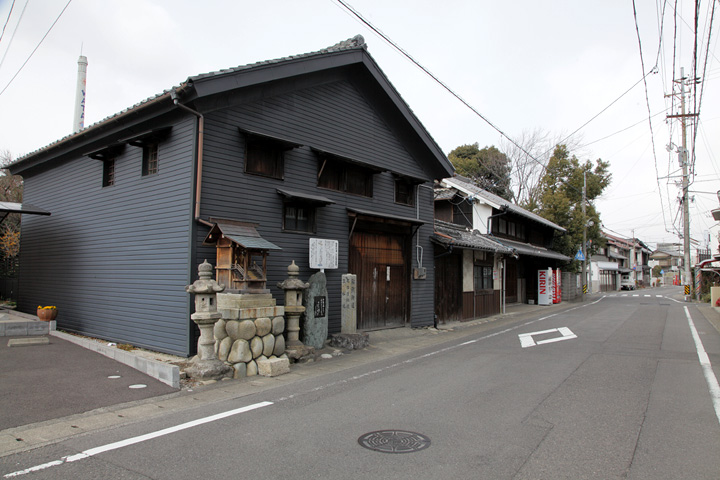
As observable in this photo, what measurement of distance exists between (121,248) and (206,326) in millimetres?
4559

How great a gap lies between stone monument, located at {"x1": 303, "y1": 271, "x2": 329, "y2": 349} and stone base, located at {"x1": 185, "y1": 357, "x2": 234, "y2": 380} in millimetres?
2735

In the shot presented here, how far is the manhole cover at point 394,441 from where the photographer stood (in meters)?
4.61

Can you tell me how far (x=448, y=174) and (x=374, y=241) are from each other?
4.56 meters

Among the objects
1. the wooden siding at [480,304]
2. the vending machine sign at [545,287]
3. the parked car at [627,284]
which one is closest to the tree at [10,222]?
the wooden siding at [480,304]

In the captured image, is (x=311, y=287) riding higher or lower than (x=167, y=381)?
higher

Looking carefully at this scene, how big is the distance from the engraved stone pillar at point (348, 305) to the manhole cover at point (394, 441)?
628 centimetres

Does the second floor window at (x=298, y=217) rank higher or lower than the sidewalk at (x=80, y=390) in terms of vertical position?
higher

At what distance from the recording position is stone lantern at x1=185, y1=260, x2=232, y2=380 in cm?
772

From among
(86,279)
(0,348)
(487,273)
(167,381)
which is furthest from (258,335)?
(487,273)

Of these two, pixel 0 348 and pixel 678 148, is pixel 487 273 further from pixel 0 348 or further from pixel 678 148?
pixel 678 148

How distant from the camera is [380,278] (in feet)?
45.5

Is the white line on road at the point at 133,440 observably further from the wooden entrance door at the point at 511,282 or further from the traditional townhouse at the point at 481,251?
the wooden entrance door at the point at 511,282

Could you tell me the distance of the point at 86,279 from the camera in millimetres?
12062

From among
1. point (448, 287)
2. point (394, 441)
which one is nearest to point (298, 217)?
point (394, 441)
